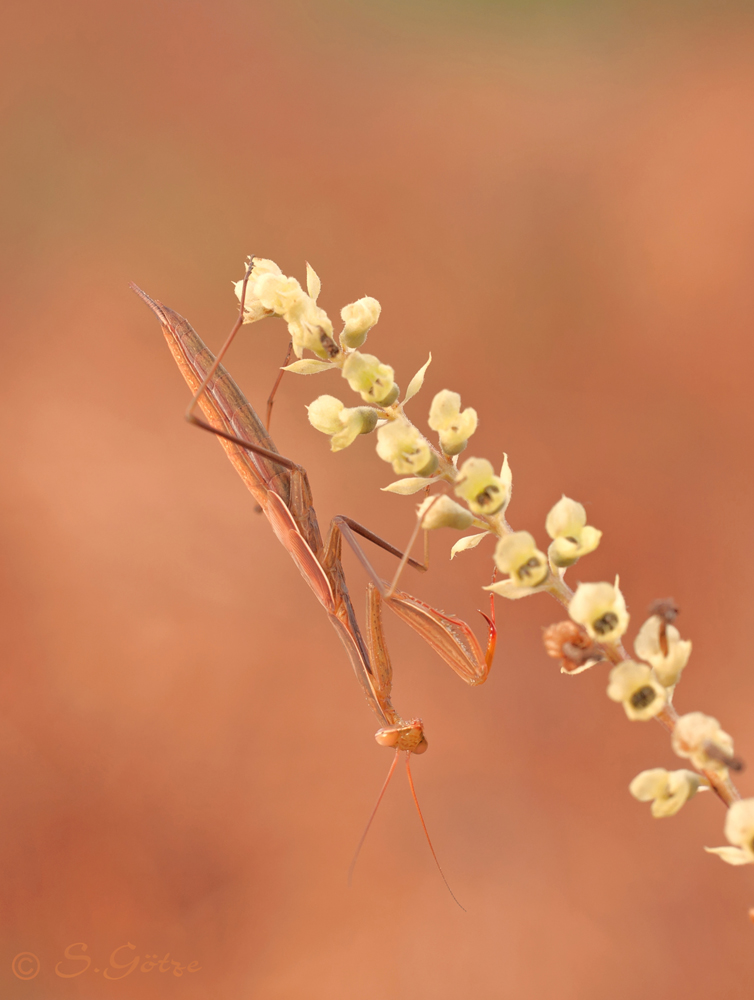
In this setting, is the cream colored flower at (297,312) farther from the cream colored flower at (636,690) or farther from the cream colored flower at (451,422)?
the cream colored flower at (636,690)

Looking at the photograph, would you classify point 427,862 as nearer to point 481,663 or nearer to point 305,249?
point 481,663

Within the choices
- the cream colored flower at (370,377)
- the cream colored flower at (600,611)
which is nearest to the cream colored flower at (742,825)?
the cream colored flower at (600,611)

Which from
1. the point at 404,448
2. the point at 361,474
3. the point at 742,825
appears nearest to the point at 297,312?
the point at 404,448

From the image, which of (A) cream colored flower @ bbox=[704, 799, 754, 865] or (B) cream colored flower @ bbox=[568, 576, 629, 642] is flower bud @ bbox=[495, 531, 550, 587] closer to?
(B) cream colored flower @ bbox=[568, 576, 629, 642]

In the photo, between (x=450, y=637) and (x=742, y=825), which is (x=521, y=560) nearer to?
(x=742, y=825)

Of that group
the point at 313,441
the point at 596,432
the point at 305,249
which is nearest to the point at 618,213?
the point at 596,432

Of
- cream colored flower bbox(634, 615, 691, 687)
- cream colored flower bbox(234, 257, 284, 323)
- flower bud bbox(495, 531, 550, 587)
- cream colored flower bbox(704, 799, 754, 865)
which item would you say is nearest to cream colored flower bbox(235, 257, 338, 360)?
cream colored flower bbox(234, 257, 284, 323)
